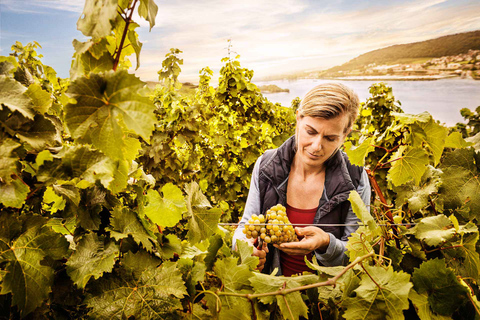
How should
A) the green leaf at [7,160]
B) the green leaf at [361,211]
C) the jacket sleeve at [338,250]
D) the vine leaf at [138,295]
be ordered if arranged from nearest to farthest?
the green leaf at [7,160] → the vine leaf at [138,295] → the green leaf at [361,211] → the jacket sleeve at [338,250]

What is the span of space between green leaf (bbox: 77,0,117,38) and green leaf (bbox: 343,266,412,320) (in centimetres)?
77

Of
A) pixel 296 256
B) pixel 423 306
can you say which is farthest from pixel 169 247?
pixel 296 256

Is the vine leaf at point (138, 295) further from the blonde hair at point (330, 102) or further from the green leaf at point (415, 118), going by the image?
the blonde hair at point (330, 102)

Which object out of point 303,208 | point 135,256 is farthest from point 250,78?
point 135,256

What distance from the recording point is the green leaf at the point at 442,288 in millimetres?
634

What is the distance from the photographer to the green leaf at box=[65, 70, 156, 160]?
434 mm

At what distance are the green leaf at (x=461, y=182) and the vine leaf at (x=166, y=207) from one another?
881mm

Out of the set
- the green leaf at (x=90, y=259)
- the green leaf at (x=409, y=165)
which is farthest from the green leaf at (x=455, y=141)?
the green leaf at (x=90, y=259)

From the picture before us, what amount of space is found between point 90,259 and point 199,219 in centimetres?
27

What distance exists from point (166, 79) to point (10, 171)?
279 centimetres

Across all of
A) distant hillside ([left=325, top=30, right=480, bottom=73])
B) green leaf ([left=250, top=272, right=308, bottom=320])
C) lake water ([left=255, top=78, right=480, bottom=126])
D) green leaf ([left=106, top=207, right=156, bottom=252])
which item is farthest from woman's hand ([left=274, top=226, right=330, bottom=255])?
distant hillside ([left=325, top=30, right=480, bottom=73])

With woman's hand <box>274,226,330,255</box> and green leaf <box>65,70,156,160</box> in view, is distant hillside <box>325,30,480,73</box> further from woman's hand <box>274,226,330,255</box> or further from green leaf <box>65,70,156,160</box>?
green leaf <box>65,70,156,160</box>

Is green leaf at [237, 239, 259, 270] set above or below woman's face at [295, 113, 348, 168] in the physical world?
below

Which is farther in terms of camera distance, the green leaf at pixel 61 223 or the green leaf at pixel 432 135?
the green leaf at pixel 432 135
